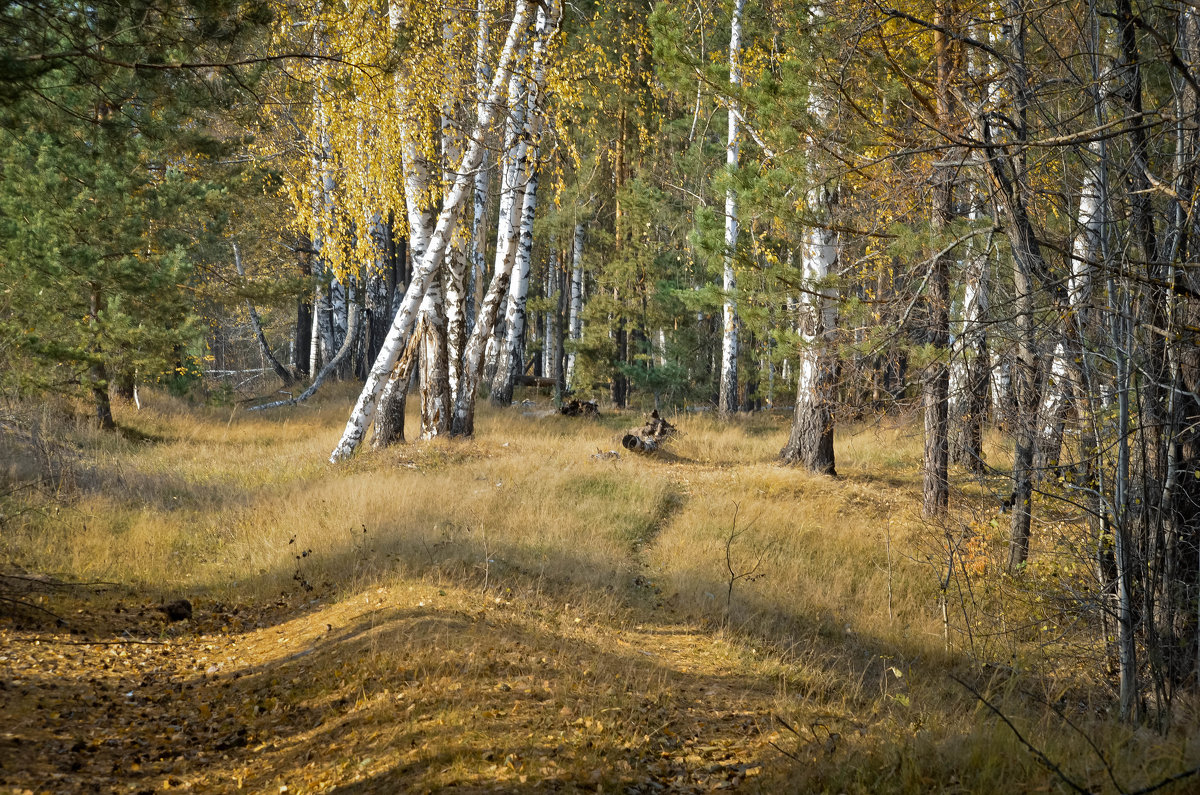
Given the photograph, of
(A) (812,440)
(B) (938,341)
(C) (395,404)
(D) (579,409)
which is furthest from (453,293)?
(B) (938,341)

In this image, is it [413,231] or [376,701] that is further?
[413,231]

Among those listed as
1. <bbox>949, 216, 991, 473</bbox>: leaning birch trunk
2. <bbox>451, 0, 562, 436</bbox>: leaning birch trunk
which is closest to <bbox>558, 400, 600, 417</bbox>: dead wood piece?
<bbox>451, 0, 562, 436</bbox>: leaning birch trunk

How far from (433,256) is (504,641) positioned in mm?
6933

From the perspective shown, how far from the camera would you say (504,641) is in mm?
5133

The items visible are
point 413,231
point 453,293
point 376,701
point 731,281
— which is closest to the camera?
point 376,701

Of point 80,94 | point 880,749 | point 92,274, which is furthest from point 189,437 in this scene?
point 880,749

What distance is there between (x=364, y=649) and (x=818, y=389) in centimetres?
687

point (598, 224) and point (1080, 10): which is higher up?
point (598, 224)

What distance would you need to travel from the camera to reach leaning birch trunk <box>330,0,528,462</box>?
10719 mm

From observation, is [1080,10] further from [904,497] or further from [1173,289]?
[904,497]

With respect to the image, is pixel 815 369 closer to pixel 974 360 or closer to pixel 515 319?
pixel 974 360

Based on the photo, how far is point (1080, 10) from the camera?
5102 millimetres

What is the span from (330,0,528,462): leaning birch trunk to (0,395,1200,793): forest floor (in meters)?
0.80

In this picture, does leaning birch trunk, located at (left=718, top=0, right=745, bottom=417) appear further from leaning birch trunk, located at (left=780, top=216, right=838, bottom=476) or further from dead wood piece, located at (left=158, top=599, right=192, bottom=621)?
dead wood piece, located at (left=158, top=599, right=192, bottom=621)
